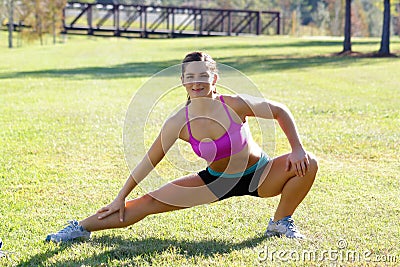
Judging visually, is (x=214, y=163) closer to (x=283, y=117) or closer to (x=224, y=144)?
(x=224, y=144)

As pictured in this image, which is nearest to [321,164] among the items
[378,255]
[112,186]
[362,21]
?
[112,186]

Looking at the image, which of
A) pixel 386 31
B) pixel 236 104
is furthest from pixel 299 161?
pixel 386 31

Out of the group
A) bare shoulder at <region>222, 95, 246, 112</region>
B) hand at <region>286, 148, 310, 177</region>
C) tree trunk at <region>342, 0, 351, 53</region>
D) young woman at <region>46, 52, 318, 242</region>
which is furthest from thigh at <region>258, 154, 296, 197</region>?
tree trunk at <region>342, 0, 351, 53</region>

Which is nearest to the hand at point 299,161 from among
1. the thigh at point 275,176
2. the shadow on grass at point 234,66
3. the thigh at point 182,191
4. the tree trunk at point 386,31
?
the thigh at point 275,176

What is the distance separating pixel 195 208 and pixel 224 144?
3.31 ft

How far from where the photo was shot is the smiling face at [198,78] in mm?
4070

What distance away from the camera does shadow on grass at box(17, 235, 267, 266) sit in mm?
3941

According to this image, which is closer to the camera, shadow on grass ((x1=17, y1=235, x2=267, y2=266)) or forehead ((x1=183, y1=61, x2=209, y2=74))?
shadow on grass ((x1=17, y1=235, x2=267, y2=266))

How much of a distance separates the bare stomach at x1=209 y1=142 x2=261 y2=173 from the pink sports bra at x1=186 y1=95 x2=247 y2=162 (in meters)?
0.03

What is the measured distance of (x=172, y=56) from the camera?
2695 centimetres

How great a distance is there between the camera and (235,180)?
4320 mm

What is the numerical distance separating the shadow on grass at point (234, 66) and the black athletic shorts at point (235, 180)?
14.2 metres

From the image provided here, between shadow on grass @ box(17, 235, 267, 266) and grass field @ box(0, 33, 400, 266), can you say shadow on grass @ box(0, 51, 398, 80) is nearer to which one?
grass field @ box(0, 33, 400, 266)

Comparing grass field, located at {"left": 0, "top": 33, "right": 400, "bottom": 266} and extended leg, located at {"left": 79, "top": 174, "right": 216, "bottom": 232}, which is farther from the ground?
extended leg, located at {"left": 79, "top": 174, "right": 216, "bottom": 232}
